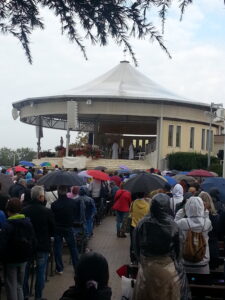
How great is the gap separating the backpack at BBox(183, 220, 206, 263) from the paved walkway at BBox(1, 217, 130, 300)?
6.43 ft

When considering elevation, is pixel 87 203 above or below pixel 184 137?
below

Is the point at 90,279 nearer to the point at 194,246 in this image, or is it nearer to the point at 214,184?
the point at 194,246

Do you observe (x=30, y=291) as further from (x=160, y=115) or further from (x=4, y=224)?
(x=160, y=115)

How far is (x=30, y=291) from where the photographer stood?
8.95 m

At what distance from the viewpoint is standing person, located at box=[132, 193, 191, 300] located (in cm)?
595

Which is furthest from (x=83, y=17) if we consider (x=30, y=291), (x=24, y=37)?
(x=30, y=291)

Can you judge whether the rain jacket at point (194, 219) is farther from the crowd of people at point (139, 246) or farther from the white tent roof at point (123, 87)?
the white tent roof at point (123, 87)

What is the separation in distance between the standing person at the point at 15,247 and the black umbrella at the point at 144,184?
5.69 metres

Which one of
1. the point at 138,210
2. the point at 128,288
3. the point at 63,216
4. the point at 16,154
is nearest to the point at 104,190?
the point at 138,210

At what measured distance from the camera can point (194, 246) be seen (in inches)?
299

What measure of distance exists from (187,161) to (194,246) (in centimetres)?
3763

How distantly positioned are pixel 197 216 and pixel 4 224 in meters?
2.71

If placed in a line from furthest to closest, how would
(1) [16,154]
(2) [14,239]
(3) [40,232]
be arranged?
(1) [16,154]
(3) [40,232]
(2) [14,239]

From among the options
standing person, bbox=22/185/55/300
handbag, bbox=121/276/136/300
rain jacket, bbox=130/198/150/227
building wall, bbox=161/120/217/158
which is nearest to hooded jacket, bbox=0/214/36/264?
standing person, bbox=22/185/55/300
